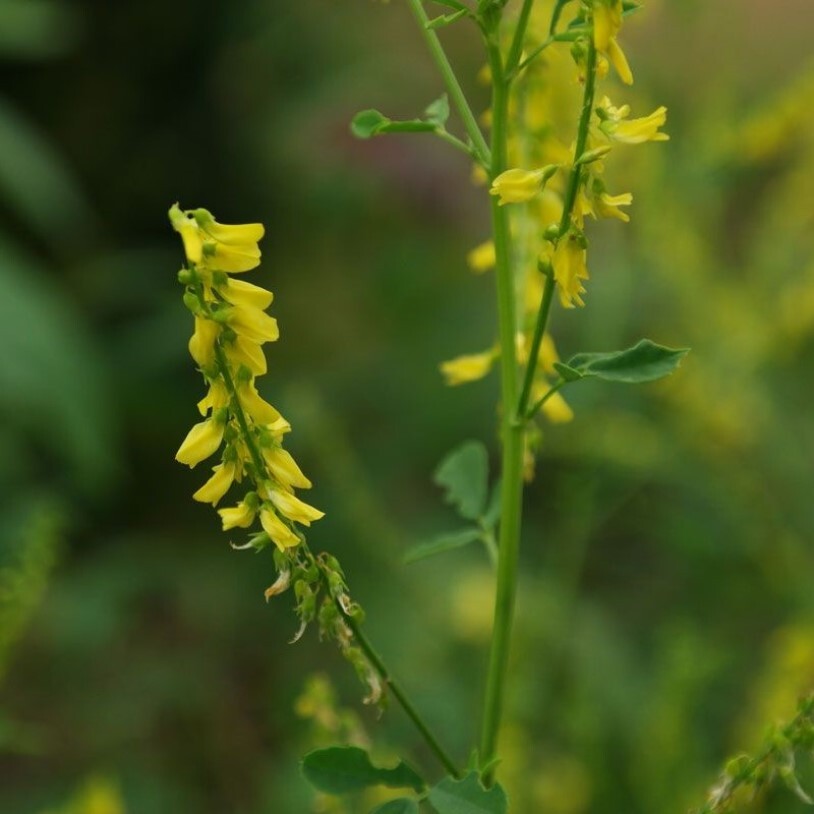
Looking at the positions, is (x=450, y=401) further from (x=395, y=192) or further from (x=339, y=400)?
(x=395, y=192)

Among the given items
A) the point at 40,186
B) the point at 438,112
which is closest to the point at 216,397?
the point at 438,112

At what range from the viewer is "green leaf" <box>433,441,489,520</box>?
109 centimetres

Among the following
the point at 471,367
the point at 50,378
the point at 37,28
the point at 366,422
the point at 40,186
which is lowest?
the point at 366,422

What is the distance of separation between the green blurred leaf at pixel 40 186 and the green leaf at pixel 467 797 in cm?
312

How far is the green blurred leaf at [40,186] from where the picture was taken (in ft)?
12.1

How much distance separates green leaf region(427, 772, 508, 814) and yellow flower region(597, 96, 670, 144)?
0.40 meters

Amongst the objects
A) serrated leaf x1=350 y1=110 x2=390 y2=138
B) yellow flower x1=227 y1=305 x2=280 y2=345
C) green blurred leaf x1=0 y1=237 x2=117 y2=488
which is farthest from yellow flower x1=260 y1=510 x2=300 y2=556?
green blurred leaf x1=0 y1=237 x2=117 y2=488

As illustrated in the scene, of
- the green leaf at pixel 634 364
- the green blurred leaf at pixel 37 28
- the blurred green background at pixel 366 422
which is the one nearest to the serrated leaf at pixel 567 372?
the green leaf at pixel 634 364

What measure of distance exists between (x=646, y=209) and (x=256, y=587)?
188 centimetres

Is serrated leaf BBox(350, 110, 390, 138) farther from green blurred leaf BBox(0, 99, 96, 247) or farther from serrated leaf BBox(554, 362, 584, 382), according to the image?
green blurred leaf BBox(0, 99, 96, 247)

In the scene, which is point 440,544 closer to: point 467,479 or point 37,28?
point 467,479

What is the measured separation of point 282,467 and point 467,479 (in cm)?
36

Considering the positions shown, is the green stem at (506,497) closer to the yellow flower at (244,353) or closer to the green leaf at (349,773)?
the green leaf at (349,773)

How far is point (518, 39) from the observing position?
846mm
